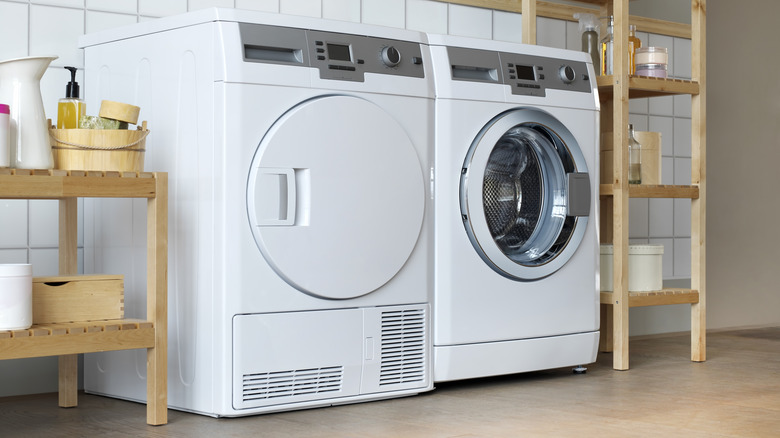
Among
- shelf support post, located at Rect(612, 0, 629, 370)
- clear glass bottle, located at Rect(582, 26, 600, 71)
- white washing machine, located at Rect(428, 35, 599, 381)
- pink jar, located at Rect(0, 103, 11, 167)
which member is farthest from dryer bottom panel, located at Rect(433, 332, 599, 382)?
pink jar, located at Rect(0, 103, 11, 167)

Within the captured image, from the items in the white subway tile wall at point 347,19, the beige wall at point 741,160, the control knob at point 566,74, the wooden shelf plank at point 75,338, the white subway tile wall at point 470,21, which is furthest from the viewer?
the beige wall at point 741,160

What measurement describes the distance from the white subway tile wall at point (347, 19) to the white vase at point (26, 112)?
497mm

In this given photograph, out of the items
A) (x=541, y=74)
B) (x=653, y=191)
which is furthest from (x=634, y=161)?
(x=541, y=74)

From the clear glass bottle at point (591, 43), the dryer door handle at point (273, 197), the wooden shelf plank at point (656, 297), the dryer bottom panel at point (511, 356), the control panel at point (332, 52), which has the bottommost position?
the dryer bottom panel at point (511, 356)

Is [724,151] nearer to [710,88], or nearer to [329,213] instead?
[710,88]

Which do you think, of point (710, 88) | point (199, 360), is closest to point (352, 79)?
point (199, 360)

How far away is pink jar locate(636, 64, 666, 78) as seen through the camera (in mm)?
3271

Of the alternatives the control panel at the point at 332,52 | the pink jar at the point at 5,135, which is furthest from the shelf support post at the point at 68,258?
the control panel at the point at 332,52

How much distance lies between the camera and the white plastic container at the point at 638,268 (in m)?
3.31

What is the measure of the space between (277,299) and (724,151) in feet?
9.62

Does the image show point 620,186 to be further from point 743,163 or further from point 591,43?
point 743,163

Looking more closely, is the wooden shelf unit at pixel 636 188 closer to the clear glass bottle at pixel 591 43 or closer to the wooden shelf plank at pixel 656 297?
the wooden shelf plank at pixel 656 297

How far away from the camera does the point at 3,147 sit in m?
2.02

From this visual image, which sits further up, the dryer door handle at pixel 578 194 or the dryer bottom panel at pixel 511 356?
the dryer door handle at pixel 578 194
